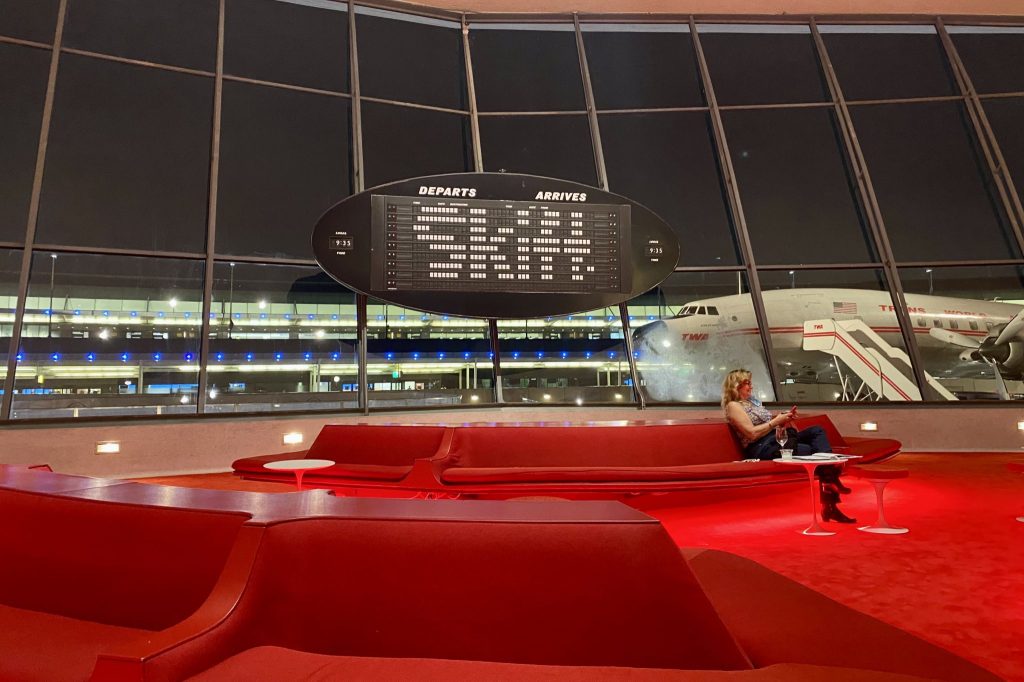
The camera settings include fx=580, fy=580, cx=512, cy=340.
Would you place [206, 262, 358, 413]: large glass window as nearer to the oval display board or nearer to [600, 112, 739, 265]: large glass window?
the oval display board

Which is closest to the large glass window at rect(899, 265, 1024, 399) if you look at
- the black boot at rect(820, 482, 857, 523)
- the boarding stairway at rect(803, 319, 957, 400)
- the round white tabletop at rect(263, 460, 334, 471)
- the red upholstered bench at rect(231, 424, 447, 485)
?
the boarding stairway at rect(803, 319, 957, 400)

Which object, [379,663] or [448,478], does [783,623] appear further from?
[448,478]

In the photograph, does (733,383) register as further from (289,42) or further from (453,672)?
(289,42)

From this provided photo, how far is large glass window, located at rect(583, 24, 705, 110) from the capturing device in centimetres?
764

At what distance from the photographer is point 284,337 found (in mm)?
6238

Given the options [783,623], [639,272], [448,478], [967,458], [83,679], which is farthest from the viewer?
[639,272]

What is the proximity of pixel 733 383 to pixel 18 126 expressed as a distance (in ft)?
22.7

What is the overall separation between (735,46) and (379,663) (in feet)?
29.9

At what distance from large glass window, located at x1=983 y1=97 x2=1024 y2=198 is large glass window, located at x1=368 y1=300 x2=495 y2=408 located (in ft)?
21.8

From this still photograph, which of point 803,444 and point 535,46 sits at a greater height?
point 535,46

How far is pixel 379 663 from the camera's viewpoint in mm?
787

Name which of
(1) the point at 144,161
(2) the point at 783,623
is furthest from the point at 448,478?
(1) the point at 144,161

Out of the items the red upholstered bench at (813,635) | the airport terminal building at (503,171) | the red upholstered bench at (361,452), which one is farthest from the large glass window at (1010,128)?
the red upholstered bench at (813,635)

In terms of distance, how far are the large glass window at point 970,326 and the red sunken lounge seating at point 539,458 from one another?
9.59 feet
